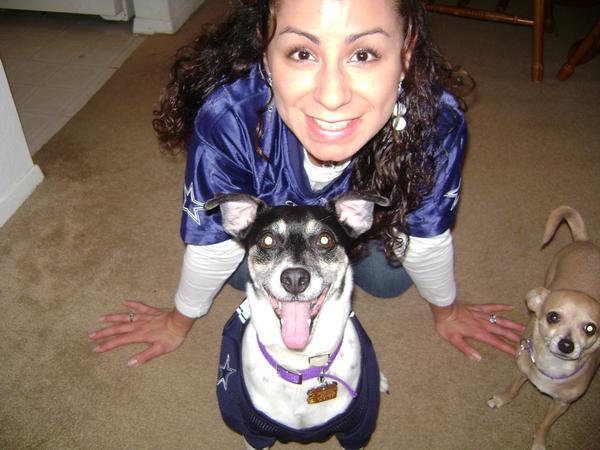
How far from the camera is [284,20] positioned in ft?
5.17

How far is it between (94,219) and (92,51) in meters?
2.19

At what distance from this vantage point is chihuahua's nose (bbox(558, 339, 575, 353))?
213 cm

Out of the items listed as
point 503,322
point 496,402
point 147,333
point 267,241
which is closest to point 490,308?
point 503,322

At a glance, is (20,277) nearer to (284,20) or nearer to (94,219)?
(94,219)

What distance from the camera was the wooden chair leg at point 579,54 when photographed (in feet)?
13.8

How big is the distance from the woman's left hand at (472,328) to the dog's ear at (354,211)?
0.94 m

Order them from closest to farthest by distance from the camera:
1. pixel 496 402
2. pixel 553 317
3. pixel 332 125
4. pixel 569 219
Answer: pixel 332 125
pixel 553 317
pixel 496 402
pixel 569 219

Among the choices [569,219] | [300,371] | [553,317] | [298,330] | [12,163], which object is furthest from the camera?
[12,163]

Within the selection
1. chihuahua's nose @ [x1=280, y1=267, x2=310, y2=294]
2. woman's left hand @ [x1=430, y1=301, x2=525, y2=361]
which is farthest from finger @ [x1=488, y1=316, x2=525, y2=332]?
chihuahua's nose @ [x1=280, y1=267, x2=310, y2=294]

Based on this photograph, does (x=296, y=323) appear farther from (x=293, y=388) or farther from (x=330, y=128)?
(x=330, y=128)

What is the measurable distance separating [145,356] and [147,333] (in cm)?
13

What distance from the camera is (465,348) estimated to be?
276cm

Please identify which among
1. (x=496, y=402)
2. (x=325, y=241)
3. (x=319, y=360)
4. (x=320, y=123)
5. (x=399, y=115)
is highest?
(x=320, y=123)

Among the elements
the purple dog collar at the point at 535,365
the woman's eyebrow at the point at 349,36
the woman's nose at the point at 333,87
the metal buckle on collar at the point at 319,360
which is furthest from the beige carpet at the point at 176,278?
the woman's eyebrow at the point at 349,36
